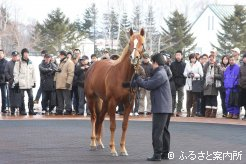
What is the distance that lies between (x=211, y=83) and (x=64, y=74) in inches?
187

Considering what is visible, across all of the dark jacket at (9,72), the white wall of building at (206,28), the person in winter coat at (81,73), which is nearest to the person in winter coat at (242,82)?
the person in winter coat at (81,73)

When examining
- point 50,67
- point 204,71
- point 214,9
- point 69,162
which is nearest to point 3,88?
point 50,67

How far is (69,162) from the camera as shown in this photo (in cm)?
892

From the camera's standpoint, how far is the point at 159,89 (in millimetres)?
9188

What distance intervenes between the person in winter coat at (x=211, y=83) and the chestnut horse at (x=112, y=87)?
6303 mm

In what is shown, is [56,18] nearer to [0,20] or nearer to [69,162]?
[0,20]

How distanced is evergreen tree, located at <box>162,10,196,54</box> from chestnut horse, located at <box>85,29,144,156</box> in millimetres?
41991

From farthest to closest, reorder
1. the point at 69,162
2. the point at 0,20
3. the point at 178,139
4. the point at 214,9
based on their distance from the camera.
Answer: the point at 214,9, the point at 0,20, the point at 178,139, the point at 69,162

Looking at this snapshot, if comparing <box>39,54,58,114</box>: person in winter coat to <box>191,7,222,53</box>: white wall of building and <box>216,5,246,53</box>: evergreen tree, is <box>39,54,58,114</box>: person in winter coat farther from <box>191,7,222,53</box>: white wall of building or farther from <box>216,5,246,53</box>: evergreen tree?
<box>191,7,222,53</box>: white wall of building

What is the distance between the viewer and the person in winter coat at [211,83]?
16.6 metres

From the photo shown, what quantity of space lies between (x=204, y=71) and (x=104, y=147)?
7049 millimetres

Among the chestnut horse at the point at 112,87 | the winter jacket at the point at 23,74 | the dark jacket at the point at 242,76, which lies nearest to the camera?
the chestnut horse at the point at 112,87

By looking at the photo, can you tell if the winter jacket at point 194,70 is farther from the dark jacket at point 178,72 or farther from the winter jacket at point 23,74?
the winter jacket at point 23,74

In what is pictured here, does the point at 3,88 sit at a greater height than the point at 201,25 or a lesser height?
lesser
